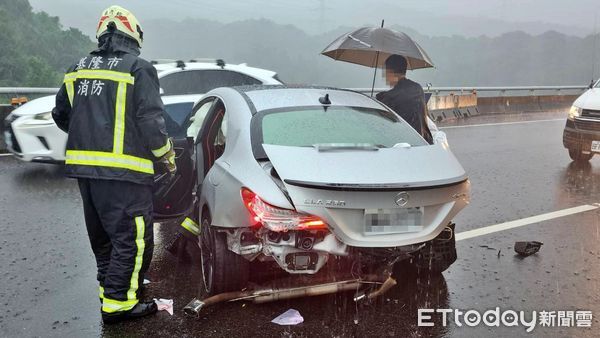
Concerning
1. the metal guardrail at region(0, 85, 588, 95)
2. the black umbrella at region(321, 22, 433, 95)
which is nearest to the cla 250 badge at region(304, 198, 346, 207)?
the black umbrella at region(321, 22, 433, 95)

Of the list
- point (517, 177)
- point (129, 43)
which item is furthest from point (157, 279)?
point (517, 177)

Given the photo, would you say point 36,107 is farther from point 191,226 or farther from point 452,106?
point 452,106

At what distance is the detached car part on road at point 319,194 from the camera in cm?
307

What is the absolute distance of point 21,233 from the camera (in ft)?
16.8

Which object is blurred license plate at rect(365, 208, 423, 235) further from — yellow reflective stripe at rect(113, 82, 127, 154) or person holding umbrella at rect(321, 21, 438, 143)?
yellow reflective stripe at rect(113, 82, 127, 154)

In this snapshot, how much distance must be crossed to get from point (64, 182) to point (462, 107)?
13.5 meters

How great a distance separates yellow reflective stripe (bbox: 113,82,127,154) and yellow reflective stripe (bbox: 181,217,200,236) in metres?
1.02

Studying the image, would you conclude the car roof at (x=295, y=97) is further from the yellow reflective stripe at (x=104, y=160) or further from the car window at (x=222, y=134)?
the yellow reflective stripe at (x=104, y=160)

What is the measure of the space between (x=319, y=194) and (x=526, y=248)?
2.56m

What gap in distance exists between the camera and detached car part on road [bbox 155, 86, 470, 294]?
3068 mm

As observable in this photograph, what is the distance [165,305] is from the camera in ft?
11.7

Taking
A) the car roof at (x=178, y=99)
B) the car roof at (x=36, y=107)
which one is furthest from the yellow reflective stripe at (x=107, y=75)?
the car roof at (x=36, y=107)

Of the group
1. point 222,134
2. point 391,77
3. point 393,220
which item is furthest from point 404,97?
point 393,220

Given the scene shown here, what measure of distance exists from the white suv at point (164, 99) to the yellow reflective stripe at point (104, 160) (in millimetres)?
4315
